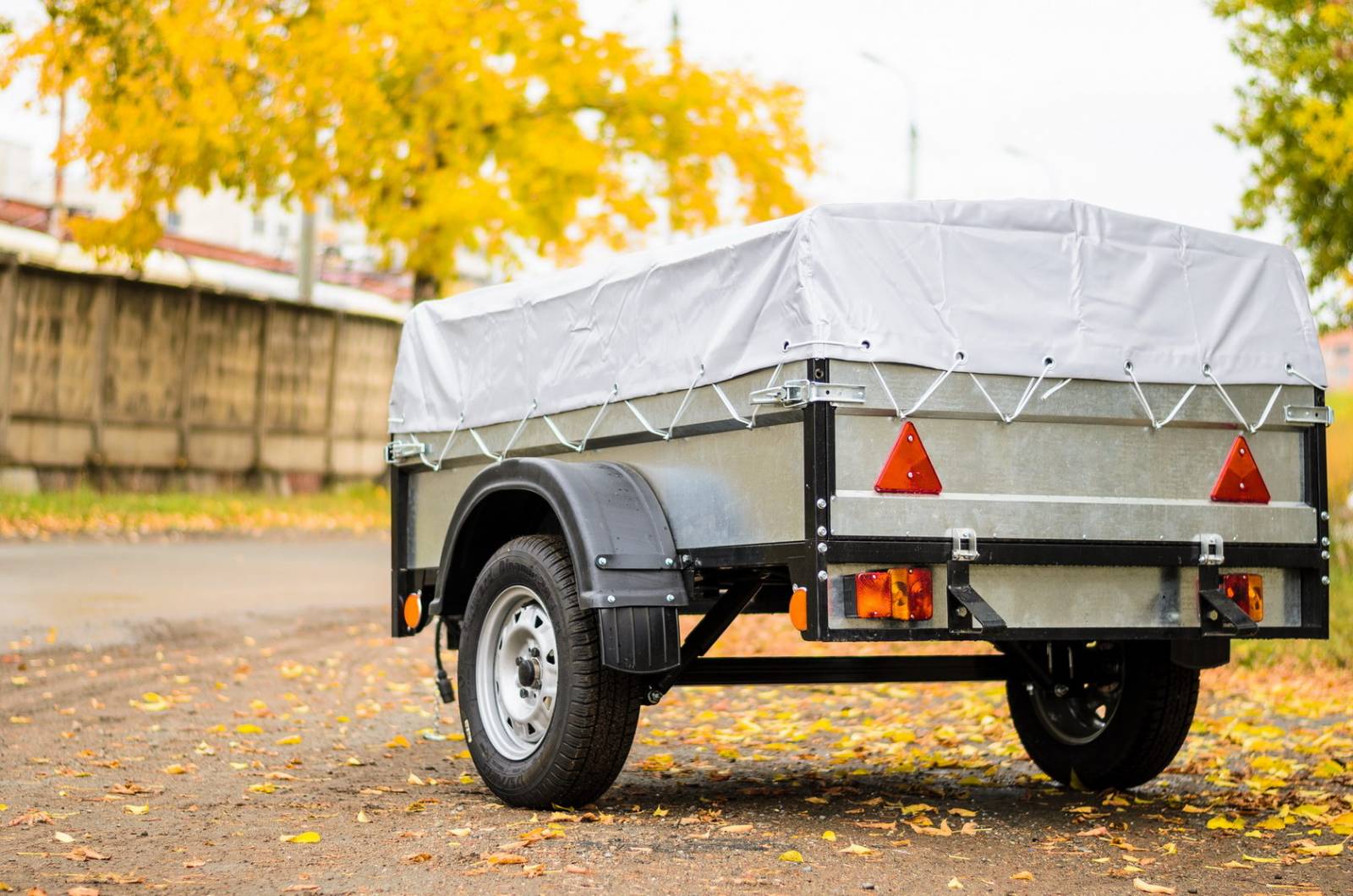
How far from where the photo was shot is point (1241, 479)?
600 centimetres

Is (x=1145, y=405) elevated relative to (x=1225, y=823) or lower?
elevated

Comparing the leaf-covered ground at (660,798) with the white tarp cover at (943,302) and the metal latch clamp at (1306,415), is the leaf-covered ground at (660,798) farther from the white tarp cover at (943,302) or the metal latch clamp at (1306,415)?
the white tarp cover at (943,302)

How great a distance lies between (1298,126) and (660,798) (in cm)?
1174

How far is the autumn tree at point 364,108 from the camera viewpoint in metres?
20.0

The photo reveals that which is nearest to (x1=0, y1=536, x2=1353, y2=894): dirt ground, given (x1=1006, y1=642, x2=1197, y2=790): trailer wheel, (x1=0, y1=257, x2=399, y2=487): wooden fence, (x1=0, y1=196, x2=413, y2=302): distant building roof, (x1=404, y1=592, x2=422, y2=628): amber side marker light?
(x1=1006, y1=642, x2=1197, y2=790): trailer wheel


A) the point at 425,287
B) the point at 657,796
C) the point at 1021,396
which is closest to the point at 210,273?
the point at 425,287

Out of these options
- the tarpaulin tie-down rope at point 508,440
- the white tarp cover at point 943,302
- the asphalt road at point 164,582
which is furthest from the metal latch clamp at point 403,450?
the asphalt road at point 164,582

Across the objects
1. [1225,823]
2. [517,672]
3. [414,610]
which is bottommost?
[1225,823]

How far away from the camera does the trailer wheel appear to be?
21.7 feet

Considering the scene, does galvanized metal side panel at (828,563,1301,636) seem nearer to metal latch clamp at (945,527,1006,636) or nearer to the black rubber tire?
metal latch clamp at (945,527,1006,636)

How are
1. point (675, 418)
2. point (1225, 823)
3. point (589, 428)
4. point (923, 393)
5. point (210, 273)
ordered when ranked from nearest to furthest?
point (923, 393) < point (675, 418) < point (1225, 823) < point (589, 428) < point (210, 273)

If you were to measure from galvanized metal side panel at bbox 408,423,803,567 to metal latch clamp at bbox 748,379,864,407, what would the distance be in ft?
0.28

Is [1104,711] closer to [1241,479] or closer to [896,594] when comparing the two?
[1241,479]

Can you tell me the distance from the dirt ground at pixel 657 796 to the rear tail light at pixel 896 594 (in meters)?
0.77
